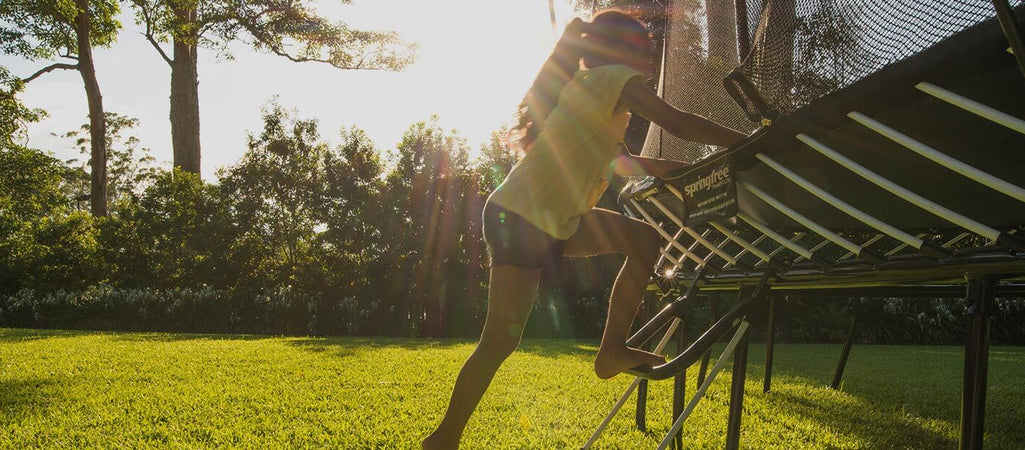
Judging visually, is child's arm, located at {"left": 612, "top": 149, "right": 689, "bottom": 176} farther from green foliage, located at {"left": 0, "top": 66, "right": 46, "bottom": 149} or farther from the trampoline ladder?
green foliage, located at {"left": 0, "top": 66, "right": 46, "bottom": 149}

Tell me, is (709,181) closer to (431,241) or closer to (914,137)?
(914,137)

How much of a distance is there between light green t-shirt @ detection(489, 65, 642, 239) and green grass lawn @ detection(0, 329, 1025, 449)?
4.21 feet

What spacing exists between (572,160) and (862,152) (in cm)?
68

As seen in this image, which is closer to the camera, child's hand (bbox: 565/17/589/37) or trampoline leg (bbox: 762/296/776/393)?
child's hand (bbox: 565/17/589/37)

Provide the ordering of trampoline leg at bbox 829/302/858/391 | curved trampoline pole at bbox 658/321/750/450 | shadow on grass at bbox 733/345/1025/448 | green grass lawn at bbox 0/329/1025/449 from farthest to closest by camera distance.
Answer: trampoline leg at bbox 829/302/858/391
shadow on grass at bbox 733/345/1025/448
green grass lawn at bbox 0/329/1025/449
curved trampoline pole at bbox 658/321/750/450

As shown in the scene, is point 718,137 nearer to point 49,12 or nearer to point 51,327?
point 51,327

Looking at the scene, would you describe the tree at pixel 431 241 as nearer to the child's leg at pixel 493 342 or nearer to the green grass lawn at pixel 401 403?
the green grass lawn at pixel 401 403

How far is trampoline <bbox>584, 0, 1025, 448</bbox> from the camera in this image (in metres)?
1.00

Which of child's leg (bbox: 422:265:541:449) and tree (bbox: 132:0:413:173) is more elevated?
tree (bbox: 132:0:413:173)

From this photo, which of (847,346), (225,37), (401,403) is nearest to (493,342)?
(401,403)

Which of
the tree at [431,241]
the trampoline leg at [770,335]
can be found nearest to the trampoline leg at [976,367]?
the trampoline leg at [770,335]

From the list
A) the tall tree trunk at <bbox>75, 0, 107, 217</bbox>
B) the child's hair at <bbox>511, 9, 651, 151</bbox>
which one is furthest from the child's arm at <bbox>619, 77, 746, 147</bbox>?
the tall tree trunk at <bbox>75, 0, 107, 217</bbox>

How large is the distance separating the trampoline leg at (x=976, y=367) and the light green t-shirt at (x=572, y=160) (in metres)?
0.86

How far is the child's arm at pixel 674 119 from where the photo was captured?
4.73ft
